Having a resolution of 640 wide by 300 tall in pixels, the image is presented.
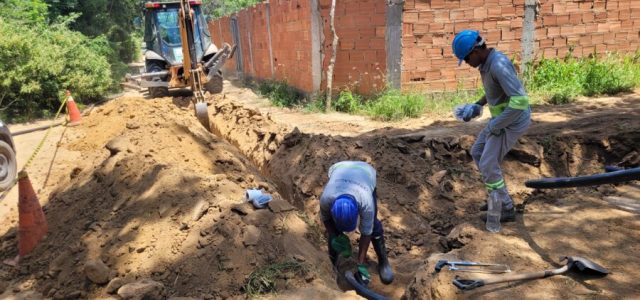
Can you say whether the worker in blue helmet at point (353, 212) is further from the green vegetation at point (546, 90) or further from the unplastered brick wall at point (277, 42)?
the unplastered brick wall at point (277, 42)

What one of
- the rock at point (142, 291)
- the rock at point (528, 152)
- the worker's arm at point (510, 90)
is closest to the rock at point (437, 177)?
the rock at point (528, 152)

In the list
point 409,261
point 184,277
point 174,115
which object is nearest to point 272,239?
point 184,277

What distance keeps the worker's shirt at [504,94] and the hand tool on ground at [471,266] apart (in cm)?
120

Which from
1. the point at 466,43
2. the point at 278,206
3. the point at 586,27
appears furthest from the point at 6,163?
the point at 586,27

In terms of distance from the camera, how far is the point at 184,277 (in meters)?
3.27

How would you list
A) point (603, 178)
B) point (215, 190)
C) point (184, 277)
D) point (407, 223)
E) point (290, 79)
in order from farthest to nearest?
point (290, 79) < point (407, 223) < point (215, 190) < point (184, 277) < point (603, 178)

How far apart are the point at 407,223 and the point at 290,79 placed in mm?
8381

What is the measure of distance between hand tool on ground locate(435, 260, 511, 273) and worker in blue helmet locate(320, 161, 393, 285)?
23.8 inches

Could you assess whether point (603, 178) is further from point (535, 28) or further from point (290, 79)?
point (290, 79)

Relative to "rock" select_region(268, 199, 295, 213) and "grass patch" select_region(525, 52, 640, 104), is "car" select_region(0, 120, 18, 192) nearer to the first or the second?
"rock" select_region(268, 199, 295, 213)

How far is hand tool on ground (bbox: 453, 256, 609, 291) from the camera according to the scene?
302 centimetres

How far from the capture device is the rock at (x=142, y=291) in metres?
2.93

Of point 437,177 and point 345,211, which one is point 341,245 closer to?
point 345,211

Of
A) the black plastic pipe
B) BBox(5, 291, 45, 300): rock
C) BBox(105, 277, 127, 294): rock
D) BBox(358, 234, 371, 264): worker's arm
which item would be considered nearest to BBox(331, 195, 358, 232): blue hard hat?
BBox(358, 234, 371, 264): worker's arm
